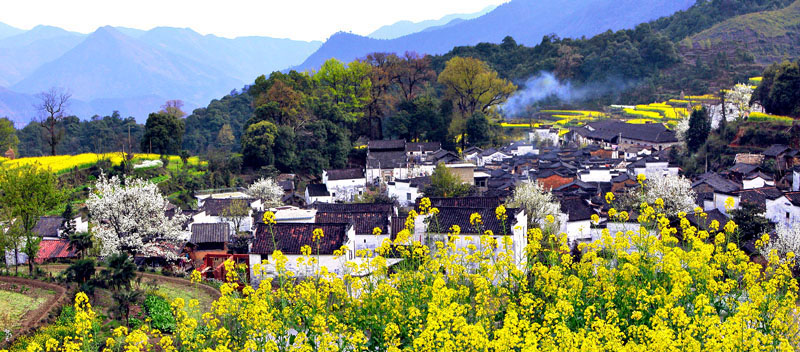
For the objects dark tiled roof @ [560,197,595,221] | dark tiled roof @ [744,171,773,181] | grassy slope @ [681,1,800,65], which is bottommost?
dark tiled roof @ [560,197,595,221]

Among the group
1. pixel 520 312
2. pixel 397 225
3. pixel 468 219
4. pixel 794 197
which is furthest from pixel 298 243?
pixel 794 197

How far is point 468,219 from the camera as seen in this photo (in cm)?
1966

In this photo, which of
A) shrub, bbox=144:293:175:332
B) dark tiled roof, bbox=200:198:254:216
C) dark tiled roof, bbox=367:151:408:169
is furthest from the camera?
dark tiled roof, bbox=367:151:408:169

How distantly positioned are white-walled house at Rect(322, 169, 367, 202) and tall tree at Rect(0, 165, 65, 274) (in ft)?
57.0

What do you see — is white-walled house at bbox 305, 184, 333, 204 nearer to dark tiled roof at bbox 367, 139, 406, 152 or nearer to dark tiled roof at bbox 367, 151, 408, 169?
dark tiled roof at bbox 367, 151, 408, 169

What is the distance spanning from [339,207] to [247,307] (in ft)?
46.8

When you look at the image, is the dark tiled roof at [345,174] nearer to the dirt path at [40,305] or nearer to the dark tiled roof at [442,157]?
the dark tiled roof at [442,157]

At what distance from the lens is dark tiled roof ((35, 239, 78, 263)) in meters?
20.8

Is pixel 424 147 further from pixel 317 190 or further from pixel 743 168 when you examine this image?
pixel 743 168

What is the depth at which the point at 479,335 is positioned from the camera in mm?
8289

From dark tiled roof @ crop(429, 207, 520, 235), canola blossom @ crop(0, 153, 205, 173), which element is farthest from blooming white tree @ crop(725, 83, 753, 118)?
canola blossom @ crop(0, 153, 205, 173)

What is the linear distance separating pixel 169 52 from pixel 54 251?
6643 inches

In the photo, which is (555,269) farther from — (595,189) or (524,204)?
(595,189)

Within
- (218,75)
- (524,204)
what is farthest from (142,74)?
(524,204)
